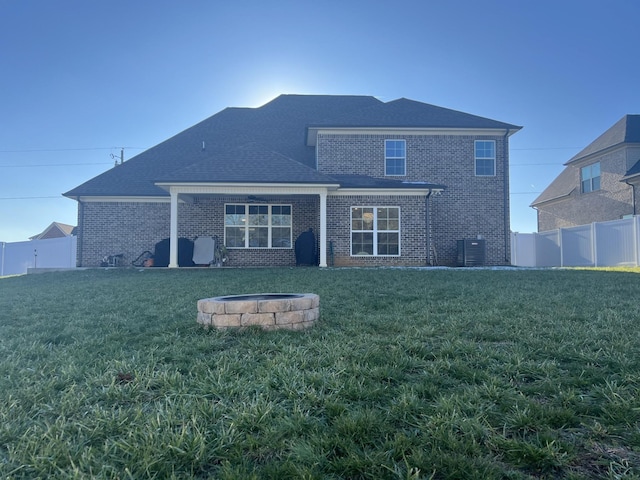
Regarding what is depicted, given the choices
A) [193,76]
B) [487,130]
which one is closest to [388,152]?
[487,130]

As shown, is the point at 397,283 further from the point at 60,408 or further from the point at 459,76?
the point at 459,76

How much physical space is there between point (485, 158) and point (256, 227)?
10.1 meters

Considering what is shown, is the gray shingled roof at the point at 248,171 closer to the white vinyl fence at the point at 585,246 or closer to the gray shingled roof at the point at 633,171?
the white vinyl fence at the point at 585,246

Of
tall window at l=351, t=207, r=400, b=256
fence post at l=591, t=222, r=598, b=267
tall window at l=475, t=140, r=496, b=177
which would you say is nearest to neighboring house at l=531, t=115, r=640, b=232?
fence post at l=591, t=222, r=598, b=267

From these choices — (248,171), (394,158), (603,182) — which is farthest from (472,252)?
(603,182)

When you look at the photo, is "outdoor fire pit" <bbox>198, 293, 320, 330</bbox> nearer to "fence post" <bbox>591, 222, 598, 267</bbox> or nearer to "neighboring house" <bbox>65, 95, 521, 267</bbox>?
"neighboring house" <bbox>65, 95, 521, 267</bbox>

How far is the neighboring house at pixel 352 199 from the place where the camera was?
585 inches

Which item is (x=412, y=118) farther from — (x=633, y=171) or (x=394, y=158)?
(x=633, y=171)

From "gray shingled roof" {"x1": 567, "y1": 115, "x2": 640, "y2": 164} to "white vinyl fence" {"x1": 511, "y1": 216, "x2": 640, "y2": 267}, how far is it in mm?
6560

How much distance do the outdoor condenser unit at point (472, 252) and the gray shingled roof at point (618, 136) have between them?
12137 mm

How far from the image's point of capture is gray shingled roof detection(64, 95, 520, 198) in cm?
1399

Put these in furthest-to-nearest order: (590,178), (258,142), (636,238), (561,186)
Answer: (561,186) → (590,178) → (258,142) → (636,238)

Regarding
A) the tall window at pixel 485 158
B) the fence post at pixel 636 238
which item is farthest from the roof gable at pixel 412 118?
the fence post at pixel 636 238

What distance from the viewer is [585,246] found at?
18234 millimetres
